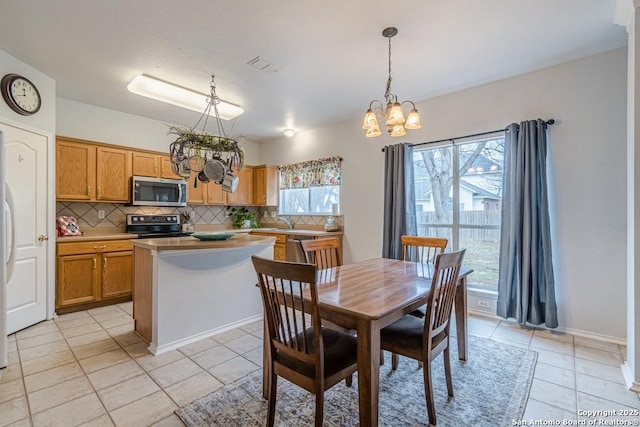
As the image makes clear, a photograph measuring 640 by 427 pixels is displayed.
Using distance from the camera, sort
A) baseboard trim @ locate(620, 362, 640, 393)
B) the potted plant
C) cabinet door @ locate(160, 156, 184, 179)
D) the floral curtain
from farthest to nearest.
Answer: the potted plant
the floral curtain
cabinet door @ locate(160, 156, 184, 179)
baseboard trim @ locate(620, 362, 640, 393)

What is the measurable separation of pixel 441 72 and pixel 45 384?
13.9 feet

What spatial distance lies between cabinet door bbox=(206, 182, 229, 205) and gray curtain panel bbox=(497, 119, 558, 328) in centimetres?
423

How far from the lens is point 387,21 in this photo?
2.24 m

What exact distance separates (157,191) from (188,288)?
2277mm

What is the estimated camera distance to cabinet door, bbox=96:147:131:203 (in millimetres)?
3896

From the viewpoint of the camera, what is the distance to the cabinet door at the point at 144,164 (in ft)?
13.8

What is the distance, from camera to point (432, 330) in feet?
5.58

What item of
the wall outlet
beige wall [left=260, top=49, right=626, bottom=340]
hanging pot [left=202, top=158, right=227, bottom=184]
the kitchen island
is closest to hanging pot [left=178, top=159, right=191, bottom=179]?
hanging pot [left=202, top=158, right=227, bottom=184]

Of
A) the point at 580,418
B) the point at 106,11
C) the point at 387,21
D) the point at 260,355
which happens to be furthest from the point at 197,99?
the point at 580,418

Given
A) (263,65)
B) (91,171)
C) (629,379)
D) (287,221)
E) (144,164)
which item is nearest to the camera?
(629,379)

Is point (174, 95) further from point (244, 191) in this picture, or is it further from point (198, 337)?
point (198, 337)

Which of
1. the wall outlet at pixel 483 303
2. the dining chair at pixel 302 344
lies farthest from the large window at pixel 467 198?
the dining chair at pixel 302 344

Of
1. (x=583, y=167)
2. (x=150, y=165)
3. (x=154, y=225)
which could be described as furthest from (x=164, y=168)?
(x=583, y=167)

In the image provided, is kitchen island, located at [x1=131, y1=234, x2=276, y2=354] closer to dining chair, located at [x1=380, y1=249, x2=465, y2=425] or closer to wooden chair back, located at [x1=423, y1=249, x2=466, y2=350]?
dining chair, located at [x1=380, y1=249, x2=465, y2=425]
